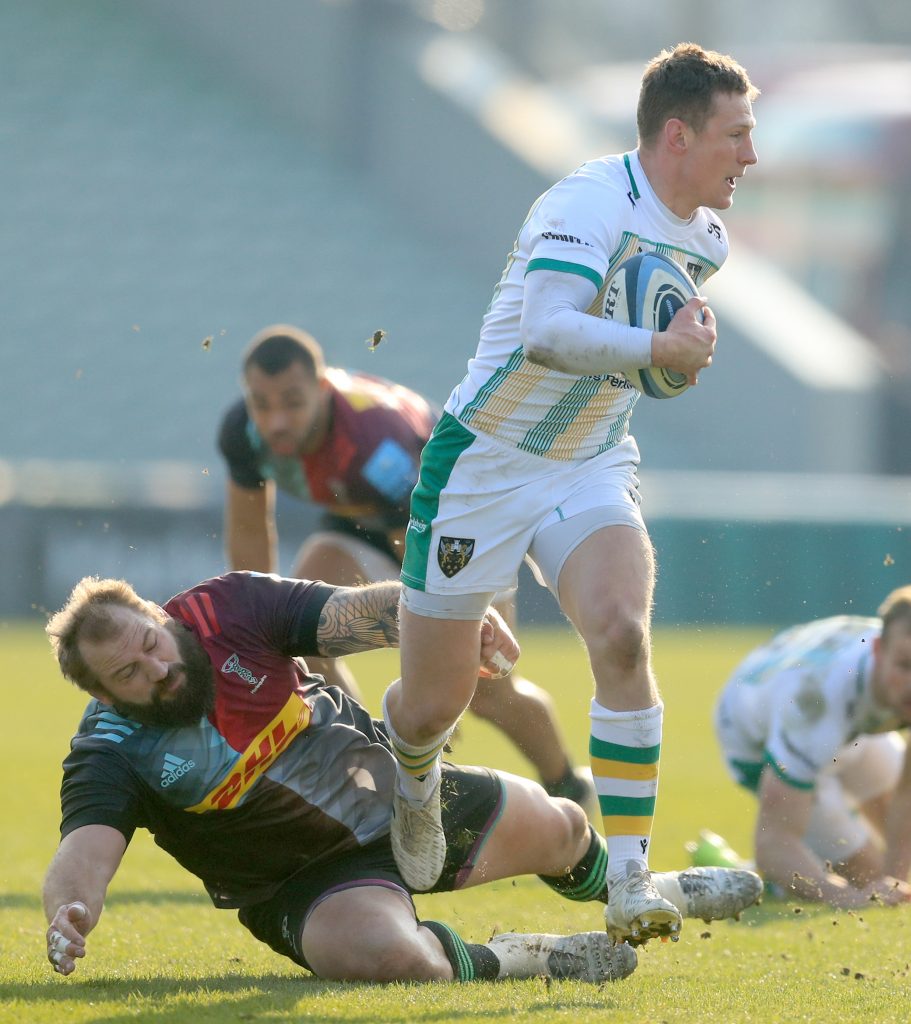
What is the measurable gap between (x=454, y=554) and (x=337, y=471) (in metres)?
2.49

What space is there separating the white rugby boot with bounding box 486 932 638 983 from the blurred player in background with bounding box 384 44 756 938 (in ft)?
1.06

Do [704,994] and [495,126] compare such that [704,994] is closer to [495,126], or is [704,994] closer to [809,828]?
[809,828]

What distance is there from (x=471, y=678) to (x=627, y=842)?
2.22 ft

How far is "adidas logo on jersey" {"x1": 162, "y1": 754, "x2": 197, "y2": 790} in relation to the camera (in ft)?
15.4

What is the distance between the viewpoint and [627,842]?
456 centimetres

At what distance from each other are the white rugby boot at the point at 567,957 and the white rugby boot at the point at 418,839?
0.28m

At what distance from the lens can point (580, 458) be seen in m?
4.96

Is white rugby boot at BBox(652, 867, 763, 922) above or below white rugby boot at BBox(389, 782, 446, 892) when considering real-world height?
below

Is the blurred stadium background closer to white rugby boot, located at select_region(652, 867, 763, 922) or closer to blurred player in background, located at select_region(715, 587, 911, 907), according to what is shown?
blurred player in background, located at select_region(715, 587, 911, 907)

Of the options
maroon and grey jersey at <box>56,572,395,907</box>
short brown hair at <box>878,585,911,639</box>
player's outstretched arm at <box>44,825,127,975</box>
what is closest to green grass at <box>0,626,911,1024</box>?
player's outstretched arm at <box>44,825,127,975</box>

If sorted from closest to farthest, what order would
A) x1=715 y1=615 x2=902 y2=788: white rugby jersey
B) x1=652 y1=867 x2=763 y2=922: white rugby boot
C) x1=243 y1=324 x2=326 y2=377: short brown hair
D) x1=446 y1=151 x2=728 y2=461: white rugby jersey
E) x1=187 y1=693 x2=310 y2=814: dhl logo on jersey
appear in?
x1=446 y1=151 x2=728 y2=461: white rugby jersey < x1=187 y1=693 x2=310 y2=814: dhl logo on jersey < x1=652 y1=867 x2=763 y2=922: white rugby boot < x1=715 y1=615 x2=902 y2=788: white rugby jersey < x1=243 y1=324 x2=326 y2=377: short brown hair

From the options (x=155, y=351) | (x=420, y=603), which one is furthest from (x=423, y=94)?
(x=420, y=603)

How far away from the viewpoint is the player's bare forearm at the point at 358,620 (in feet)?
16.1

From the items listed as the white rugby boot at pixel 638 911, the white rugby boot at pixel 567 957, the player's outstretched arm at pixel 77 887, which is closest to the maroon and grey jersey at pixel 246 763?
the player's outstretched arm at pixel 77 887
